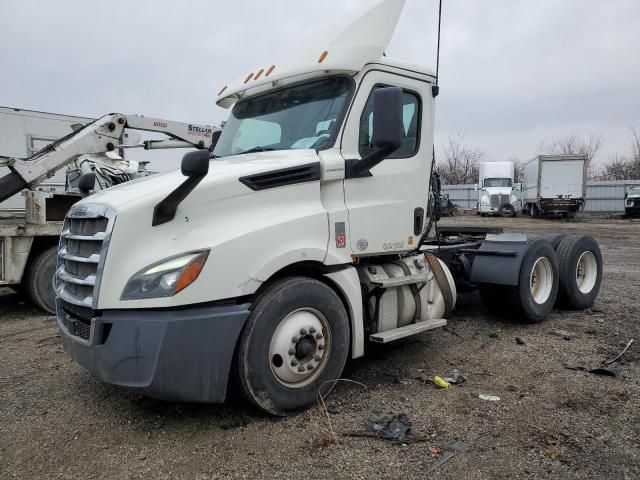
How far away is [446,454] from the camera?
307cm

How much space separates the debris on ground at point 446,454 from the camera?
2906 mm

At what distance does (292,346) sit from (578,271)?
16.5 ft

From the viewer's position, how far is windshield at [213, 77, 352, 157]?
13.4 ft

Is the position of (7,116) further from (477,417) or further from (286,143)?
(477,417)

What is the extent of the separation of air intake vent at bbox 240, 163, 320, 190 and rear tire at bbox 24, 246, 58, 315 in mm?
4943

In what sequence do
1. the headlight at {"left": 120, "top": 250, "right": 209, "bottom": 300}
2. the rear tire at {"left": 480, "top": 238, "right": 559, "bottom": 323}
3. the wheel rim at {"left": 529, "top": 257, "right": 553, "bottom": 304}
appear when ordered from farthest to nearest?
the wheel rim at {"left": 529, "top": 257, "right": 553, "bottom": 304}
the rear tire at {"left": 480, "top": 238, "right": 559, "bottom": 323}
the headlight at {"left": 120, "top": 250, "right": 209, "bottom": 300}

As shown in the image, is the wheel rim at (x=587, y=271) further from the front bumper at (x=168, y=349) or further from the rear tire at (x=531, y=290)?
the front bumper at (x=168, y=349)

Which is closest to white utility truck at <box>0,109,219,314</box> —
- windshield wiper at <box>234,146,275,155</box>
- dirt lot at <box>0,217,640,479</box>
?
dirt lot at <box>0,217,640,479</box>

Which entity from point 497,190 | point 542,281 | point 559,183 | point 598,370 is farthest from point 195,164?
point 497,190

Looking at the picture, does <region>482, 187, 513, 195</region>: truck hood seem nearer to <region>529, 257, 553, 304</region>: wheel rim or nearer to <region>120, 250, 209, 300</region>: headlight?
<region>529, 257, 553, 304</region>: wheel rim

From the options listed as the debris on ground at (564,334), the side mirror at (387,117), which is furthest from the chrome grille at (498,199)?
the side mirror at (387,117)

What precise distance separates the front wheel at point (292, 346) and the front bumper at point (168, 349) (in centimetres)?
15

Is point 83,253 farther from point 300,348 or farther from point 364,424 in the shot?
point 364,424

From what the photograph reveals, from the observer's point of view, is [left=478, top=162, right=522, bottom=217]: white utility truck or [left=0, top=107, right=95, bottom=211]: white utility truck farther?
[left=478, top=162, right=522, bottom=217]: white utility truck
